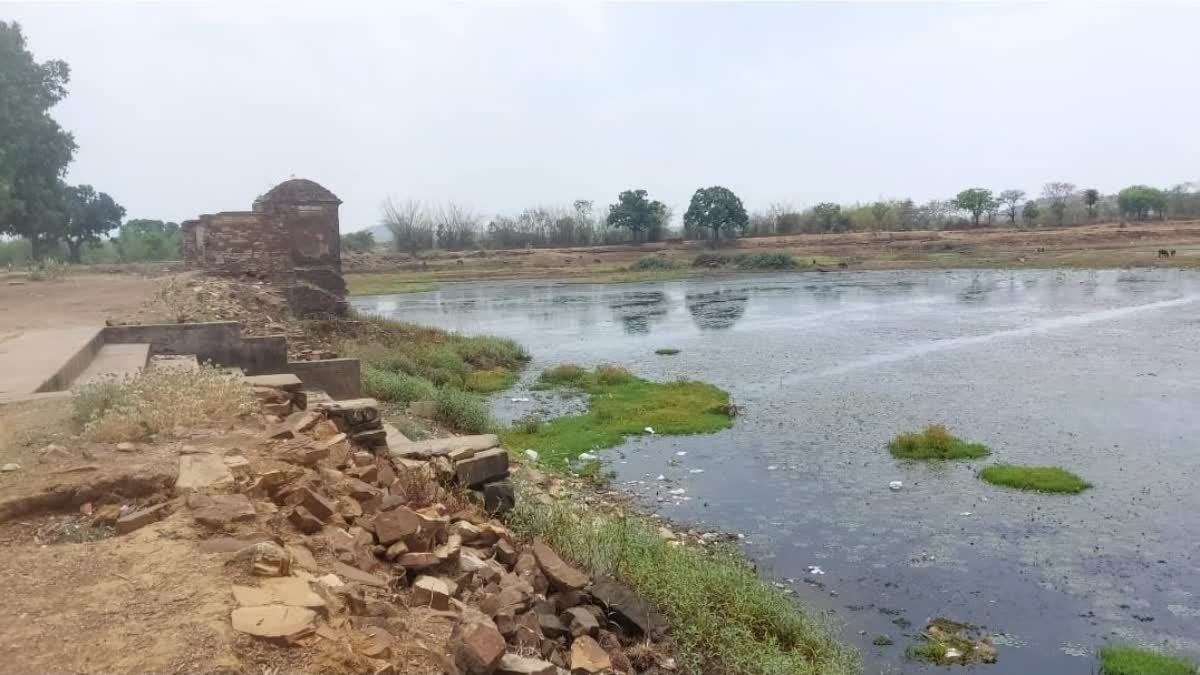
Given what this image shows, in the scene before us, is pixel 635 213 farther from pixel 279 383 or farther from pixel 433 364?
pixel 279 383

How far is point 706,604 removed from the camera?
18.4 ft

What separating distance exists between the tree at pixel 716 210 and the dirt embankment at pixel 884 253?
180 cm

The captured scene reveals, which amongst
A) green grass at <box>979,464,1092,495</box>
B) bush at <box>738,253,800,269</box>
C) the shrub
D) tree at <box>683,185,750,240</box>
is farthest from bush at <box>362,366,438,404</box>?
tree at <box>683,185,750,240</box>

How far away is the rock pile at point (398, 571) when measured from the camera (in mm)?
3262

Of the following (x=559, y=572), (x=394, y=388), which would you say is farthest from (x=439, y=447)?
(x=394, y=388)

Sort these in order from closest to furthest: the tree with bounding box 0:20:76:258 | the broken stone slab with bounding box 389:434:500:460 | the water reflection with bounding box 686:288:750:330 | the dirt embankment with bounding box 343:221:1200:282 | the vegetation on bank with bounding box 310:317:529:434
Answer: the broken stone slab with bounding box 389:434:500:460 < the vegetation on bank with bounding box 310:317:529:434 < the tree with bounding box 0:20:76:258 < the water reflection with bounding box 686:288:750:330 < the dirt embankment with bounding box 343:221:1200:282

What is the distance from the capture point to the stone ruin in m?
17.4

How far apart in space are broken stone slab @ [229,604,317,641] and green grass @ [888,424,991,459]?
962cm

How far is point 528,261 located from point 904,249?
26.8m

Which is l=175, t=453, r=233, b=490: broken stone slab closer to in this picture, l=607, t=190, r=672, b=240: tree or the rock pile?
the rock pile

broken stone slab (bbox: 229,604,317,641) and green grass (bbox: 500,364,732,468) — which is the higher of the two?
broken stone slab (bbox: 229,604,317,641)

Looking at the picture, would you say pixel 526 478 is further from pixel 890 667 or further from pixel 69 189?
pixel 69 189

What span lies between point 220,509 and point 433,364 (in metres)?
14.3

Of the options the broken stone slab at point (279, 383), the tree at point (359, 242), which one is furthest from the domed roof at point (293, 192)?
the tree at point (359, 242)
